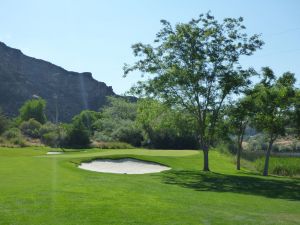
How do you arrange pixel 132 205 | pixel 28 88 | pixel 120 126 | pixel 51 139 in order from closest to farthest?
pixel 132 205
pixel 51 139
pixel 120 126
pixel 28 88

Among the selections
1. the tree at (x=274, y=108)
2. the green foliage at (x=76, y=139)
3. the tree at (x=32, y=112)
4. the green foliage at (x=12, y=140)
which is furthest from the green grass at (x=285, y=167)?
the tree at (x=32, y=112)

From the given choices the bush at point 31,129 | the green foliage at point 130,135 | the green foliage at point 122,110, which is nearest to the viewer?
the green foliage at point 130,135

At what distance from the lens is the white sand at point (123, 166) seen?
104 feet

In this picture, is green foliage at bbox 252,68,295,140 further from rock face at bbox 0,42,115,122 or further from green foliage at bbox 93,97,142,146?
rock face at bbox 0,42,115,122

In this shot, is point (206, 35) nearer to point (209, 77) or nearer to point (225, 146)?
point (209, 77)

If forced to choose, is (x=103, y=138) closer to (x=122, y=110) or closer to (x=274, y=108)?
(x=122, y=110)

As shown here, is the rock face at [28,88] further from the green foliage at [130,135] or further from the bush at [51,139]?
the green foliage at [130,135]

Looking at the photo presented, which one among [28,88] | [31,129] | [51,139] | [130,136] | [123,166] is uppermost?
[28,88]

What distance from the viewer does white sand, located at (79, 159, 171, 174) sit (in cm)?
3171

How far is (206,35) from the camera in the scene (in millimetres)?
31594

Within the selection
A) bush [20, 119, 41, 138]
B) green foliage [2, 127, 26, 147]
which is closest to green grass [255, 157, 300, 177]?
green foliage [2, 127, 26, 147]

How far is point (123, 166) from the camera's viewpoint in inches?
1320

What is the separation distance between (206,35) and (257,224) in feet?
71.8

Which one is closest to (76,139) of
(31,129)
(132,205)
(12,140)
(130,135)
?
(12,140)
